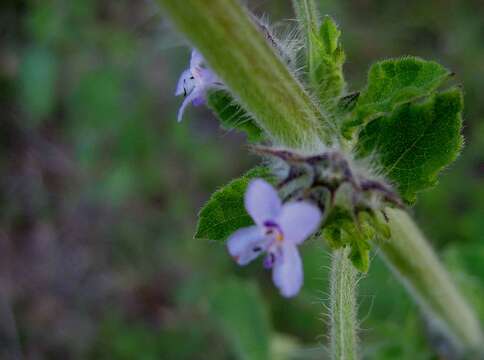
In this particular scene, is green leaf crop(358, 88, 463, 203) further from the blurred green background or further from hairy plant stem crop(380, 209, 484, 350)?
the blurred green background

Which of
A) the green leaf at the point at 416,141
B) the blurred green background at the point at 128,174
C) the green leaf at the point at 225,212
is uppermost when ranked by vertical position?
the blurred green background at the point at 128,174

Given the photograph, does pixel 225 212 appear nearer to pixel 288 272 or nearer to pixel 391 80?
pixel 288 272

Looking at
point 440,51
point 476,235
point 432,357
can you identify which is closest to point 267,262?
point 432,357

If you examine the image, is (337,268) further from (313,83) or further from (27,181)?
(27,181)

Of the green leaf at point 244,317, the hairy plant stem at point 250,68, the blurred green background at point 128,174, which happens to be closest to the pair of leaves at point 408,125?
the hairy plant stem at point 250,68

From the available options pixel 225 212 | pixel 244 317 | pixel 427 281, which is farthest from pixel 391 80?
pixel 244 317

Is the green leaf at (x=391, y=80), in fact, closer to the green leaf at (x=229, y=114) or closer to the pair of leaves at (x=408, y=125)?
the pair of leaves at (x=408, y=125)

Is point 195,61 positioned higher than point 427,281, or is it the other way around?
point 195,61
